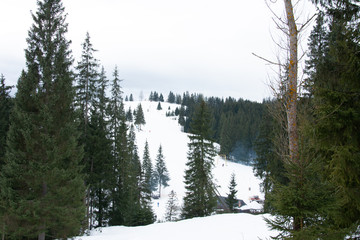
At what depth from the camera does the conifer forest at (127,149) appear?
134 inches

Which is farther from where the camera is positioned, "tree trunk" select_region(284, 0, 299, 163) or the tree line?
"tree trunk" select_region(284, 0, 299, 163)

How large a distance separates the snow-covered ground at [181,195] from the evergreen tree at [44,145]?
2609 millimetres

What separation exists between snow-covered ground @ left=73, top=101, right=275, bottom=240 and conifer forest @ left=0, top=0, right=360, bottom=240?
1604 millimetres

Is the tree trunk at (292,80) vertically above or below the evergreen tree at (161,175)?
above

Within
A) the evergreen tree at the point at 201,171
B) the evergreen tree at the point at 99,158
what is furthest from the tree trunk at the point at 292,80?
the evergreen tree at the point at 99,158

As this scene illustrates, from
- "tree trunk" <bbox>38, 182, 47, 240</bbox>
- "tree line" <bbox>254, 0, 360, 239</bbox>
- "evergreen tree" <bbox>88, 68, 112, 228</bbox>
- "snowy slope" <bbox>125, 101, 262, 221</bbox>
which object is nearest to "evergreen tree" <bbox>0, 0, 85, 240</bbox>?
"tree trunk" <bbox>38, 182, 47, 240</bbox>

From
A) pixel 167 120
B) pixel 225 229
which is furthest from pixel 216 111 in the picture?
pixel 225 229

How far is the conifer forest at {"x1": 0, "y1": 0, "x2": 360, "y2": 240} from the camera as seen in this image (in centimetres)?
340

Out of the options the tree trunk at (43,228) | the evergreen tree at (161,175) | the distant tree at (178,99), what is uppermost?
the distant tree at (178,99)

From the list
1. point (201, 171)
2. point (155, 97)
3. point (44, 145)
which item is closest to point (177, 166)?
point (201, 171)

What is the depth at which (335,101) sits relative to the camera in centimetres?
364

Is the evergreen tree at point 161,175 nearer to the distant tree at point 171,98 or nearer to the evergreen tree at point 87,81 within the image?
the evergreen tree at point 87,81

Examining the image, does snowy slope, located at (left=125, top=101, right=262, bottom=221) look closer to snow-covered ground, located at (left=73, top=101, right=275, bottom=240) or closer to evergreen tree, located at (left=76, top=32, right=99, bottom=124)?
snow-covered ground, located at (left=73, top=101, right=275, bottom=240)

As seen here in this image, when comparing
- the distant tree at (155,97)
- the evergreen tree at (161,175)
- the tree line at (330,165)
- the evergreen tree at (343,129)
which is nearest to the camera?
the tree line at (330,165)
